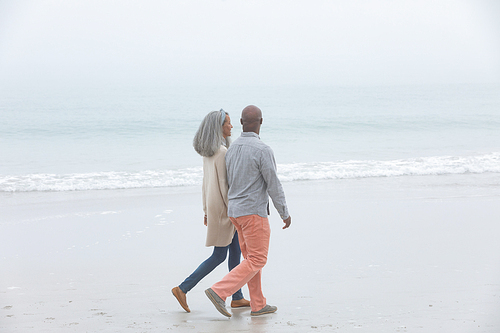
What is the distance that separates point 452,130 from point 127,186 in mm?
18954

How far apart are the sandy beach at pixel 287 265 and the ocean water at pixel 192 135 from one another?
283cm

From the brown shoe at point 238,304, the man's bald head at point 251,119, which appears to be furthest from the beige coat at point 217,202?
the brown shoe at point 238,304

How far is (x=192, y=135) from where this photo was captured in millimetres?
21438

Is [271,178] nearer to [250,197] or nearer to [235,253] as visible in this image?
[250,197]

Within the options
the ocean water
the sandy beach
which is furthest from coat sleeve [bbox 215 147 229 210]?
the ocean water

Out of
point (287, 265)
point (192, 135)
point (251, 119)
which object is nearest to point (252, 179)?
point (251, 119)

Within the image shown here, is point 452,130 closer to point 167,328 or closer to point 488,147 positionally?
point 488,147

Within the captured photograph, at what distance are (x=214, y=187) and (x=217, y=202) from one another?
0.11m

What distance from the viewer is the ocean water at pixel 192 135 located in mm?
10242

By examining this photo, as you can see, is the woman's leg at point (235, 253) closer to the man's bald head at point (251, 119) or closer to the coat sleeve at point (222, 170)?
the coat sleeve at point (222, 170)

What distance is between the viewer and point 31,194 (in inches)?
324

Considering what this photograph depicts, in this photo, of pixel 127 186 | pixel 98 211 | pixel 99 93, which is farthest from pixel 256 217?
pixel 99 93

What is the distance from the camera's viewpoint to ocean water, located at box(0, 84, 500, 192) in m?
10.2

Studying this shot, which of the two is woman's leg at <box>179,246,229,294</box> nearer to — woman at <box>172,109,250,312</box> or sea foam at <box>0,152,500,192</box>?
woman at <box>172,109,250,312</box>
